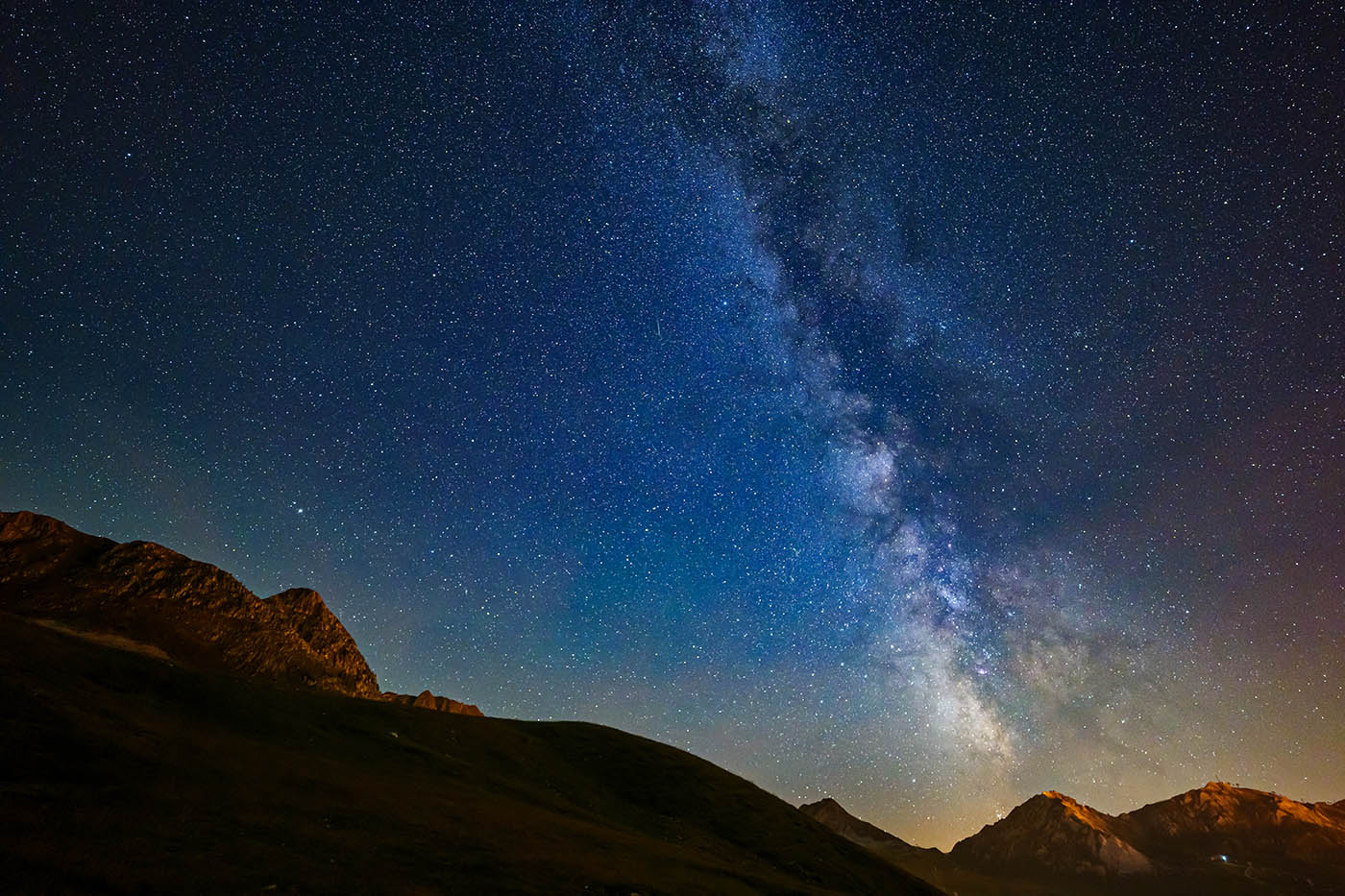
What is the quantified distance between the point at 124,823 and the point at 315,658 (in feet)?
412

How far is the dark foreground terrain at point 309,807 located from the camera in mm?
22078

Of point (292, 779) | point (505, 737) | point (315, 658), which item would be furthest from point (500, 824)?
point (315, 658)

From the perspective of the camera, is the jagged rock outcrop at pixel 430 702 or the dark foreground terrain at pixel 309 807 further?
the jagged rock outcrop at pixel 430 702

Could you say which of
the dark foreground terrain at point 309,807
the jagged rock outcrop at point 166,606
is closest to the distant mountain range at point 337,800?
the dark foreground terrain at point 309,807

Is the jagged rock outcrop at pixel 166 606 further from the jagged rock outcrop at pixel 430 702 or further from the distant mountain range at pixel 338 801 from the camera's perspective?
the distant mountain range at pixel 338 801

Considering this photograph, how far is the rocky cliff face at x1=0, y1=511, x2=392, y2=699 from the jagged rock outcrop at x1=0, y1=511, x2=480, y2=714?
0.52 ft

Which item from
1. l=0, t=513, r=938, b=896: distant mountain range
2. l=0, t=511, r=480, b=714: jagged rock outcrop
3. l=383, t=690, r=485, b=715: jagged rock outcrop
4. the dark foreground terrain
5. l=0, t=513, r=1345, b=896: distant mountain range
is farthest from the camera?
l=383, t=690, r=485, b=715: jagged rock outcrop

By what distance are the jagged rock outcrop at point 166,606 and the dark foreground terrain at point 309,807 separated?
7569cm

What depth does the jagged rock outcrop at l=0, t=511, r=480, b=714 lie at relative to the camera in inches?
4259

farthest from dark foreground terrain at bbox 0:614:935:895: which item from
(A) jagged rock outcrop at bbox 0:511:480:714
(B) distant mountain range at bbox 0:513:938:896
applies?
(A) jagged rock outcrop at bbox 0:511:480:714

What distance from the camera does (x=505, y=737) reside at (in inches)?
2751

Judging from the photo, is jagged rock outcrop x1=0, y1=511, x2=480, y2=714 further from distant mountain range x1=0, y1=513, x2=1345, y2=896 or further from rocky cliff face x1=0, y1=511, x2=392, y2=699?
distant mountain range x1=0, y1=513, x2=1345, y2=896

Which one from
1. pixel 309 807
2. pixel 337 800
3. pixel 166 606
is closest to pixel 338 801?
pixel 337 800

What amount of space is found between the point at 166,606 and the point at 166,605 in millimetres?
343
